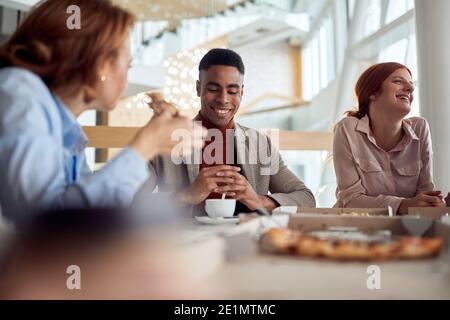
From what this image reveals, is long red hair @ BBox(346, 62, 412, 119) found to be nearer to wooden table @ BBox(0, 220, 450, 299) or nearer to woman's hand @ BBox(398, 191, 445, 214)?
woman's hand @ BBox(398, 191, 445, 214)

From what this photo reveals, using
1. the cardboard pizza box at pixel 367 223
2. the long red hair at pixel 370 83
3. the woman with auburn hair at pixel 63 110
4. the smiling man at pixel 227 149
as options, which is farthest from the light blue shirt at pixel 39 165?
the long red hair at pixel 370 83

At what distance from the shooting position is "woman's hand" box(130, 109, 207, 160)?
22.0 inches

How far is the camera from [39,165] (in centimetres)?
46

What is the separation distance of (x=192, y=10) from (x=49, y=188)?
478cm

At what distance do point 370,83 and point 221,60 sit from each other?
0.53 metres

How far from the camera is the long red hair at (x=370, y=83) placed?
1.42 m

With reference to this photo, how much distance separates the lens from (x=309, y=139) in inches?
85.4

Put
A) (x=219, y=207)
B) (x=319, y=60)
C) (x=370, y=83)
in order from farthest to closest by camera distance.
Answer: (x=319, y=60), (x=370, y=83), (x=219, y=207)

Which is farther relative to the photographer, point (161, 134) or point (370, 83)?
point (370, 83)

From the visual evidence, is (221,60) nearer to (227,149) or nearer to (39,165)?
(227,149)

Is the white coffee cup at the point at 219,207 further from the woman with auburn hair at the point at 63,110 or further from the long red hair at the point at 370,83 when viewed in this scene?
the long red hair at the point at 370,83


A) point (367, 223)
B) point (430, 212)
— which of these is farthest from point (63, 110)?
point (430, 212)

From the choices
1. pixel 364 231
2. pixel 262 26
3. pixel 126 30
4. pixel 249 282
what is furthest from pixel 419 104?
pixel 262 26

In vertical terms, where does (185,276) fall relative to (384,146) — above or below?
below
